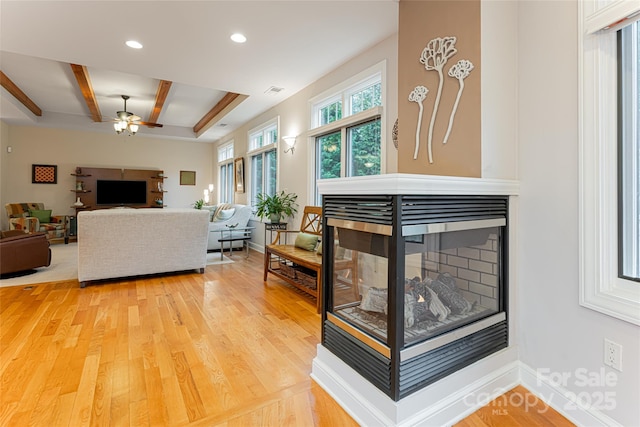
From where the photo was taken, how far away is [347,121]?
3766mm

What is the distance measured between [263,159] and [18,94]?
4509 millimetres

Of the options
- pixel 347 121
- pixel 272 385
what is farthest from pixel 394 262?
pixel 347 121

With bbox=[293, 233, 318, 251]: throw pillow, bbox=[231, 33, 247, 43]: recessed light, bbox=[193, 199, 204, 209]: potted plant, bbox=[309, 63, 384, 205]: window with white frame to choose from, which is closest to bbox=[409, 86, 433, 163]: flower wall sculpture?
bbox=[309, 63, 384, 205]: window with white frame

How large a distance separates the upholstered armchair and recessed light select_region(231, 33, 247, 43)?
18.9ft

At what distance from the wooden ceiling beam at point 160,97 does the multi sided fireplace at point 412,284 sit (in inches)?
182

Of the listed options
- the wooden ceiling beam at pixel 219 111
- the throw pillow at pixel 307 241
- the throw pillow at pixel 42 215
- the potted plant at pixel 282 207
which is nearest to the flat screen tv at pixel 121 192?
the throw pillow at pixel 42 215

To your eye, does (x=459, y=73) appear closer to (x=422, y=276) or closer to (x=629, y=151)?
(x=629, y=151)

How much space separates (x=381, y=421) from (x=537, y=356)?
1.05 metres

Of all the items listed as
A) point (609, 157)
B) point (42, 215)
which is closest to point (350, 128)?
point (609, 157)

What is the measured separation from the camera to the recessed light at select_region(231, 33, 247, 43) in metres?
3.17

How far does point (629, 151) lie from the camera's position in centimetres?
145

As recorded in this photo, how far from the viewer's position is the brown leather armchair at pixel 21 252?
391 centimetres

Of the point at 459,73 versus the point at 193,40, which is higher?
the point at 193,40

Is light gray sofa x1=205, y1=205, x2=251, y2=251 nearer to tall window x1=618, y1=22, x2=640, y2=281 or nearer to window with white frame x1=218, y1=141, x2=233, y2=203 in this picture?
window with white frame x1=218, y1=141, x2=233, y2=203
